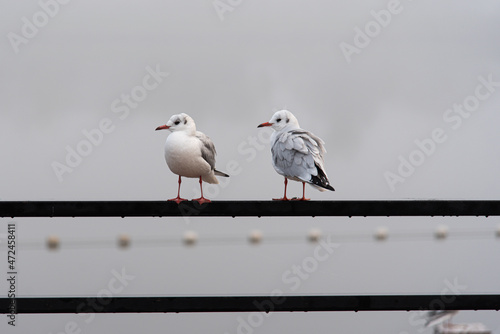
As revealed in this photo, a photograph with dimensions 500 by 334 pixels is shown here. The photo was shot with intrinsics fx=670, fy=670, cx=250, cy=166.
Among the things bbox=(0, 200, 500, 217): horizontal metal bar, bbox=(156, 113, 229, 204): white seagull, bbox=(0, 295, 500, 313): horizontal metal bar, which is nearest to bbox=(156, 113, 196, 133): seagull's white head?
bbox=(156, 113, 229, 204): white seagull

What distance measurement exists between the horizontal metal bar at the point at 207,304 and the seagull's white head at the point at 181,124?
195 cm

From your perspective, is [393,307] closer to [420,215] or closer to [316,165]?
[420,215]

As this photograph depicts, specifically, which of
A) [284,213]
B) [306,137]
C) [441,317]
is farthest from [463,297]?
[306,137]

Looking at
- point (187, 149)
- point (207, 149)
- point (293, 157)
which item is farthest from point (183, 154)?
point (293, 157)

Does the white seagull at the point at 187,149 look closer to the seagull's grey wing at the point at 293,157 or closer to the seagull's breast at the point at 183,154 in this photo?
the seagull's breast at the point at 183,154

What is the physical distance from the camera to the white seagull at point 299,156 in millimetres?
4688

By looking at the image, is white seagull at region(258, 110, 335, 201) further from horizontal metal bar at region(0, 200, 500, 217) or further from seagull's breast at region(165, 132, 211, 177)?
horizontal metal bar at region(0, 200, 500, 217)

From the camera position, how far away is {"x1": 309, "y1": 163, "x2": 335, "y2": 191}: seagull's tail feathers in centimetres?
459

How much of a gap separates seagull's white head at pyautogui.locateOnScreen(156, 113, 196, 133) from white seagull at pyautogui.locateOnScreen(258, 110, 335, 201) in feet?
2.16

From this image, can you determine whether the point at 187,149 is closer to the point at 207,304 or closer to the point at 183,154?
the point at 183,154

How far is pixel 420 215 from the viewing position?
3314 millimetres

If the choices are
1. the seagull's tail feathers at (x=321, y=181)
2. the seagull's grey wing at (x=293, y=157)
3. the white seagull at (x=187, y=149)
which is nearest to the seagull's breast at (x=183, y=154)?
the white seagull at (x=187, y=149)

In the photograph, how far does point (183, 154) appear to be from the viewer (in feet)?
15.7

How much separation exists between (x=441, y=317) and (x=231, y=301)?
1174mm
